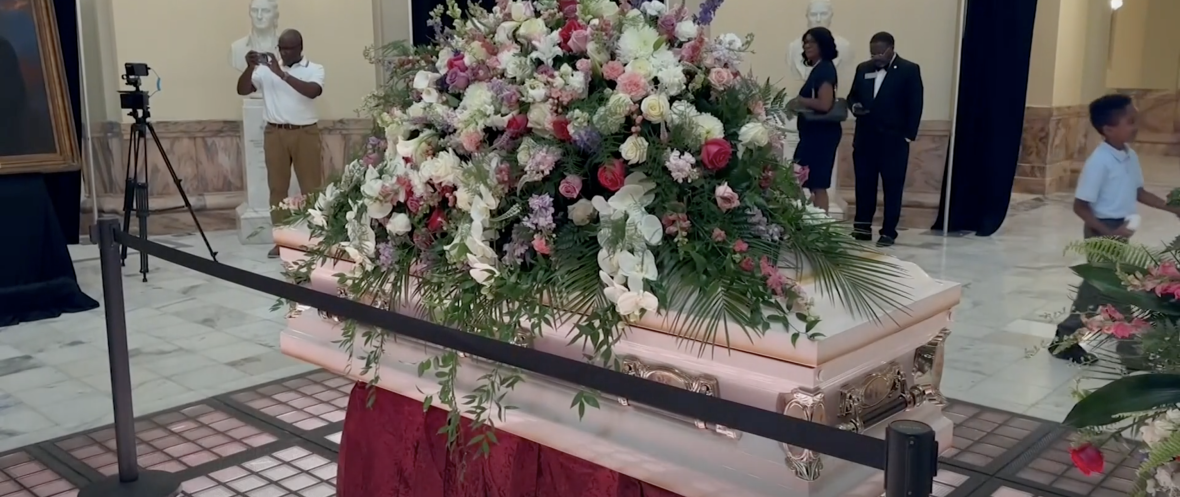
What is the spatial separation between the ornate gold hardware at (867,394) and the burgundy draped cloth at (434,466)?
0.37m

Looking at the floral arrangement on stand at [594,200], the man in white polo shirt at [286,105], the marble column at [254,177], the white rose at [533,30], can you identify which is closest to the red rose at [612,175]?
the floral arrangement on stand at [594,200]

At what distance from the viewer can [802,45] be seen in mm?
7277

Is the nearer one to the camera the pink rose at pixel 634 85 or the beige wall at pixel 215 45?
the pink rose at pixel 634 85

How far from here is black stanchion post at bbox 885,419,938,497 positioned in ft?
3.67

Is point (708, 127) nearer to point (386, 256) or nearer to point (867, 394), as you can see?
point (867, 394)

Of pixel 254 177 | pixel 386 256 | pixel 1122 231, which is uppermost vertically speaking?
pixel 386 256

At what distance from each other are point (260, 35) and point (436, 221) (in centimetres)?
569

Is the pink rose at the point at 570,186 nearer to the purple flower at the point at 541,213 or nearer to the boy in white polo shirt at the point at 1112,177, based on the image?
the purple flower at the point at 541,213

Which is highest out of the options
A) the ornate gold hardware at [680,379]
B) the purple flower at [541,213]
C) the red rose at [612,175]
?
the red rose at [612,175]

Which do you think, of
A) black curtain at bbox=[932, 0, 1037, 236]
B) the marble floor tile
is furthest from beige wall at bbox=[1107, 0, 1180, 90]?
the marble floor tile

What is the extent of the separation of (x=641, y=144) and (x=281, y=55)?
560 centimetres

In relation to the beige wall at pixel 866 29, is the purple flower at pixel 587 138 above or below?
below

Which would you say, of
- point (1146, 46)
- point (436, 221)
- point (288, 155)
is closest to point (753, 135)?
point (436, 221)

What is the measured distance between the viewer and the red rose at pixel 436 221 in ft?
6.44
